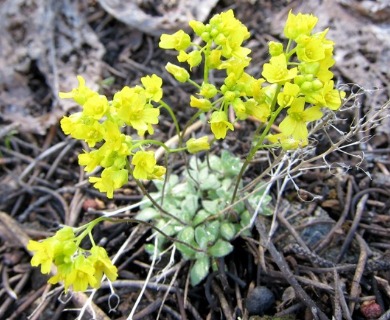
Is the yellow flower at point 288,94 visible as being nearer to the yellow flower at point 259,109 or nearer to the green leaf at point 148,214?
the yellow flower at point 259,109

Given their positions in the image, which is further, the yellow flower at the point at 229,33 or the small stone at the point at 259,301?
the small stone at the point at 259,301

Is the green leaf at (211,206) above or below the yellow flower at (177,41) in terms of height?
below

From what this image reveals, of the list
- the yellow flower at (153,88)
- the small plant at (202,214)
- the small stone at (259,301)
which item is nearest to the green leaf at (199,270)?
A: the small plant at (202,214)

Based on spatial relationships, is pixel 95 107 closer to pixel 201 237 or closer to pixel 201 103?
pixel 201 103

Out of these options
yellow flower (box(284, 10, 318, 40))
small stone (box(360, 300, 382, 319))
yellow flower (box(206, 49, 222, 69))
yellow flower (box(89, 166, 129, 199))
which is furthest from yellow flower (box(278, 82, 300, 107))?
small stone (box(360, 300, 382, 319))

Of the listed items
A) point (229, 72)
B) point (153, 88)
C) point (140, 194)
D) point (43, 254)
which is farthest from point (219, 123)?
point (140, 194)

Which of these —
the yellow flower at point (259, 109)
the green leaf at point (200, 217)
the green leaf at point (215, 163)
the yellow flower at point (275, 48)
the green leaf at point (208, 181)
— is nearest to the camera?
the yellow flower at point (275, 48)
